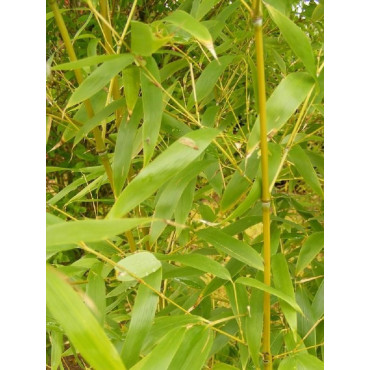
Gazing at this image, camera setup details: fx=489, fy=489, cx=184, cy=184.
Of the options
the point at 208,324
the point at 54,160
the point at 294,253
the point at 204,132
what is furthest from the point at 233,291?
the point at 54,160

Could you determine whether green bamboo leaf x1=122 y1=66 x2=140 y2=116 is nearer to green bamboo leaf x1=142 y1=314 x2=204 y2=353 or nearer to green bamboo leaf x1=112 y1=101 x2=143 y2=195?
green bamboo leaf x1=112 y1=101 x2=143 y2=195

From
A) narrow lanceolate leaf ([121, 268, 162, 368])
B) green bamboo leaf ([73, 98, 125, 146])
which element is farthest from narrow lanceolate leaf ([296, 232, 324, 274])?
green bamboo leaf ([73, 98, 125, 146])

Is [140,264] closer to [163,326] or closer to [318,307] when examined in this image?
[163,326]

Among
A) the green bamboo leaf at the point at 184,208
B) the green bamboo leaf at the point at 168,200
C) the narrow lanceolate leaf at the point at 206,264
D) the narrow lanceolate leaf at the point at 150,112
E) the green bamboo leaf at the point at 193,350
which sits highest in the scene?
the narrow lanceolate leaf at the point at 150,112

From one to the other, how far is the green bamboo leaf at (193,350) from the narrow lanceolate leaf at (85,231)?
25 centimetres

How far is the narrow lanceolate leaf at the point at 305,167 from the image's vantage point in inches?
25.6

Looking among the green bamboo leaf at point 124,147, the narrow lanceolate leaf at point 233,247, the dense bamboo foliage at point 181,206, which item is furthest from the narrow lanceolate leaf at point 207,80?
the narrow lanceolate leaf at point 233,247

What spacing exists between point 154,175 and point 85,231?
0.14 metres

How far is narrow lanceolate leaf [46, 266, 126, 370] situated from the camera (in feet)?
1.24

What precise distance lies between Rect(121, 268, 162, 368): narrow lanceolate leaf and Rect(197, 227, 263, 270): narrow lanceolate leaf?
106 mm

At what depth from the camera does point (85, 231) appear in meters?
0.36

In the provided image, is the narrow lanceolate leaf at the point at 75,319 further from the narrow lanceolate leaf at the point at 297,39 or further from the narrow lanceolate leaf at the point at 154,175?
the narrow lanceolate leaf at the point at 297,39
